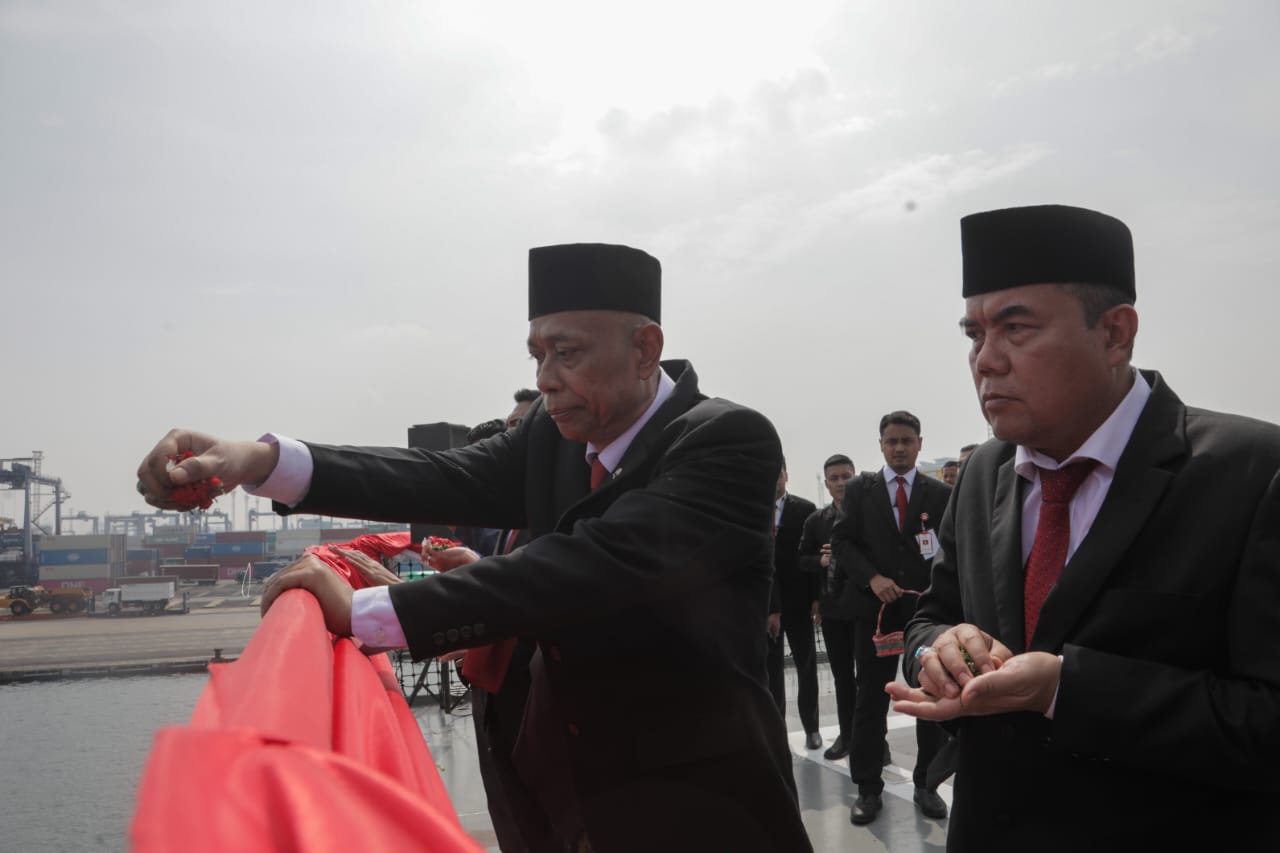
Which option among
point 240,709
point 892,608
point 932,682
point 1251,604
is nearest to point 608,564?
point 932,682

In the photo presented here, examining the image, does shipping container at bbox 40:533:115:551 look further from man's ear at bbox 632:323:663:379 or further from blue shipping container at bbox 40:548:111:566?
man's ear at bbox 632:323:663:379

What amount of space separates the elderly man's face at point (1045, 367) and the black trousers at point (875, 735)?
401 cm

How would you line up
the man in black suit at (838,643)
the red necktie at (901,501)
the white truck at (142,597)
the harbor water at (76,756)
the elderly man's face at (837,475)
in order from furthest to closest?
the white truck at (142,597) → the elderly man's face at (837,475) → the man in black suit at (838,643) → the red necktie at (901,501) → the harbor water at (76,756)

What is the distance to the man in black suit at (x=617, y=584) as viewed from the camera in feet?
4.96

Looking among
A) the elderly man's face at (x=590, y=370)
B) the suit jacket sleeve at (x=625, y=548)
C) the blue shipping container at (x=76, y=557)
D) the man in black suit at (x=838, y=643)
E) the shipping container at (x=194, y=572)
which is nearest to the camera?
the suit jacket sleeve at (x=625, y=548)

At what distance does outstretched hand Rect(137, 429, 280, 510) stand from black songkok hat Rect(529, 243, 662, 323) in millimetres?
663

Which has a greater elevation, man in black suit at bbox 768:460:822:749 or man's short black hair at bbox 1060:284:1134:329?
man's short black hair at bbox 1060:284:1134:329

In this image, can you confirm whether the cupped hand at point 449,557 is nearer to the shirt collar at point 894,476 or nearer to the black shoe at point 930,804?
the black shoe at point 930,804

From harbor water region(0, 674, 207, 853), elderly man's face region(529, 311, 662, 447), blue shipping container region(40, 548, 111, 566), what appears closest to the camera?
elderly man's face region(529, 311, 662, 447)

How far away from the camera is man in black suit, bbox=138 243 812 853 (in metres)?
1.51

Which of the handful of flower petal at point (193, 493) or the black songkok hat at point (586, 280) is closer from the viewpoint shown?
the handful of flower petal at point (193, 493)

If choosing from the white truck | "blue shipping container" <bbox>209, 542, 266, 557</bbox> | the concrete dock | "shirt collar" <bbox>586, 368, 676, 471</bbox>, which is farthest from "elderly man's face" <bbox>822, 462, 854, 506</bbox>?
"blue shipping container" <bbox>209, 542, 266, 557</bbox>

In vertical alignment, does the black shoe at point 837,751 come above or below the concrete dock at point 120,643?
above

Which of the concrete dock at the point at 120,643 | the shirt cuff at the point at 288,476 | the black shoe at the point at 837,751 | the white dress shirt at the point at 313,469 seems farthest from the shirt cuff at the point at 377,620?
the concrete dock at the point at 120,643
